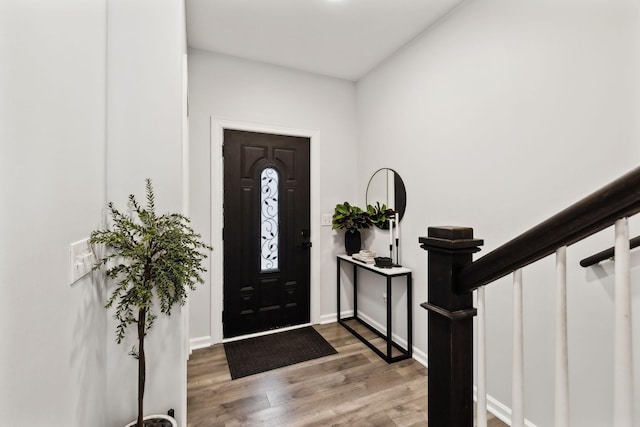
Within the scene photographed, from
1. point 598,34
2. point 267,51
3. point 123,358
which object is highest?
point 267,51

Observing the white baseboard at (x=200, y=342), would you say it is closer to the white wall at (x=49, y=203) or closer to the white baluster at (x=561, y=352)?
the white wall at (x=49, y=203)

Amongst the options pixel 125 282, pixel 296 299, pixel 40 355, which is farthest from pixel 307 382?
pixel 40 355

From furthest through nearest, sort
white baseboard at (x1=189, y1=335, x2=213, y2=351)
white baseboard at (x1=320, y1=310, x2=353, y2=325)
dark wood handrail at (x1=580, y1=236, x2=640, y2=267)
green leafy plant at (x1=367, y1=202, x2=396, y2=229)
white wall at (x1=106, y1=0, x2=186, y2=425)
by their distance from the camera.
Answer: white baseboard at (x1=320, y1=310, x2=353, y2=325), green leafy plant at (x1=367, y1=202, x2=396, y2=229), white baseboard at (x1=189, y1=335, x2=213, y2=351), white wall at (x1=106, y1=0, x2=186, y2=425), dark wood handrail at (x1=580, y1=236, x2=640, y2=267)

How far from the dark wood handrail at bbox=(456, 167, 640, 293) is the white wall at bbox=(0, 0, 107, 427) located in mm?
1080

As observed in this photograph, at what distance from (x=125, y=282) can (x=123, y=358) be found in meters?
0.47

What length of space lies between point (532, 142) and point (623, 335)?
4.96ft

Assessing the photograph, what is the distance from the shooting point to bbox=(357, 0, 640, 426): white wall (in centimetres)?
140

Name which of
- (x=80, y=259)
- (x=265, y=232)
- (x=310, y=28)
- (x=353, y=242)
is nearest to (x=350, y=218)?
(x=353, y=242)

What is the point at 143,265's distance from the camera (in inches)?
49.1

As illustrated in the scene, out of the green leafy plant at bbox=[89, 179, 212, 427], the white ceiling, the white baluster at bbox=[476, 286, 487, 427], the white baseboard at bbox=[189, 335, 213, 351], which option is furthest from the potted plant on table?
the white baluster at bbox=[476, 286, 487, 427]

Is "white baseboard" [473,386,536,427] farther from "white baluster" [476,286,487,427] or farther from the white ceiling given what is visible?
the white ceiling

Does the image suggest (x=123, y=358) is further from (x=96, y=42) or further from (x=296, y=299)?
(x=296, y=299)

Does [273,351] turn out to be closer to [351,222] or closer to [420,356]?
[420,356]

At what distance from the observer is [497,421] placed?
1.85m
